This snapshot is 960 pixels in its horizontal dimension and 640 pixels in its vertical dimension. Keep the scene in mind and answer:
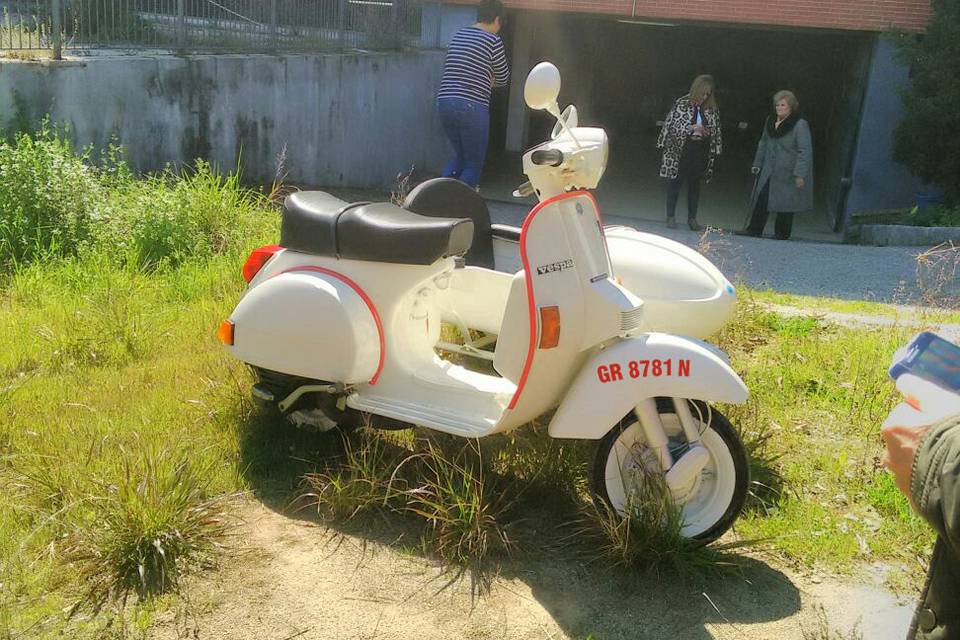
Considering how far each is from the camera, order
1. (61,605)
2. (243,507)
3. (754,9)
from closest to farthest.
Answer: (61,605) < (243,507) < (754,9)

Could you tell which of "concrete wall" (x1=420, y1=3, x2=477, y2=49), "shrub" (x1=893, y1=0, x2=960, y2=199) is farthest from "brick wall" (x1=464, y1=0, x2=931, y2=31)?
"concrete wall" (x1=420, y1=3, x2=477, y2=49)

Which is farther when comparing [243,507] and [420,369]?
[420,369]

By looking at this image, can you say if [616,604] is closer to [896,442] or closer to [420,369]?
[420,369]

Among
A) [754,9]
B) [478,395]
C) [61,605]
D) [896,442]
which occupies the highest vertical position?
[754,9]

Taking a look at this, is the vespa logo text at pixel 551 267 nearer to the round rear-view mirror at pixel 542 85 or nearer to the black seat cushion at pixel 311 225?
the round rear-view mirror at pixel 542 85

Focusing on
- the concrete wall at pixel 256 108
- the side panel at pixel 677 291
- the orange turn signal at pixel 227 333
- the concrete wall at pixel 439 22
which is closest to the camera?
the orange turn signal at pixel 227 333

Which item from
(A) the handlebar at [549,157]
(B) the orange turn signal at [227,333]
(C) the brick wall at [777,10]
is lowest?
(B) the orange turn signal at [227,333]

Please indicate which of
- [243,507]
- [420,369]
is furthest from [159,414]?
[420,369]

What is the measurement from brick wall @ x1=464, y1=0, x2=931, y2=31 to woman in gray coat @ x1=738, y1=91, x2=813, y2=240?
2.46 meters

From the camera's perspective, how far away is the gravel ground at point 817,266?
802 cm

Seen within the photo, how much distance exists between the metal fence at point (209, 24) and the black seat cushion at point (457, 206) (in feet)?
18.3

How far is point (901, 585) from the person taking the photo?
3613 mm

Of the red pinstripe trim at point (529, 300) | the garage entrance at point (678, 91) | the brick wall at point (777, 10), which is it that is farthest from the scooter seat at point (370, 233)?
the brick wall at point (777, 10)

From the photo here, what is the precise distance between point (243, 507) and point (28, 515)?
772 mm
